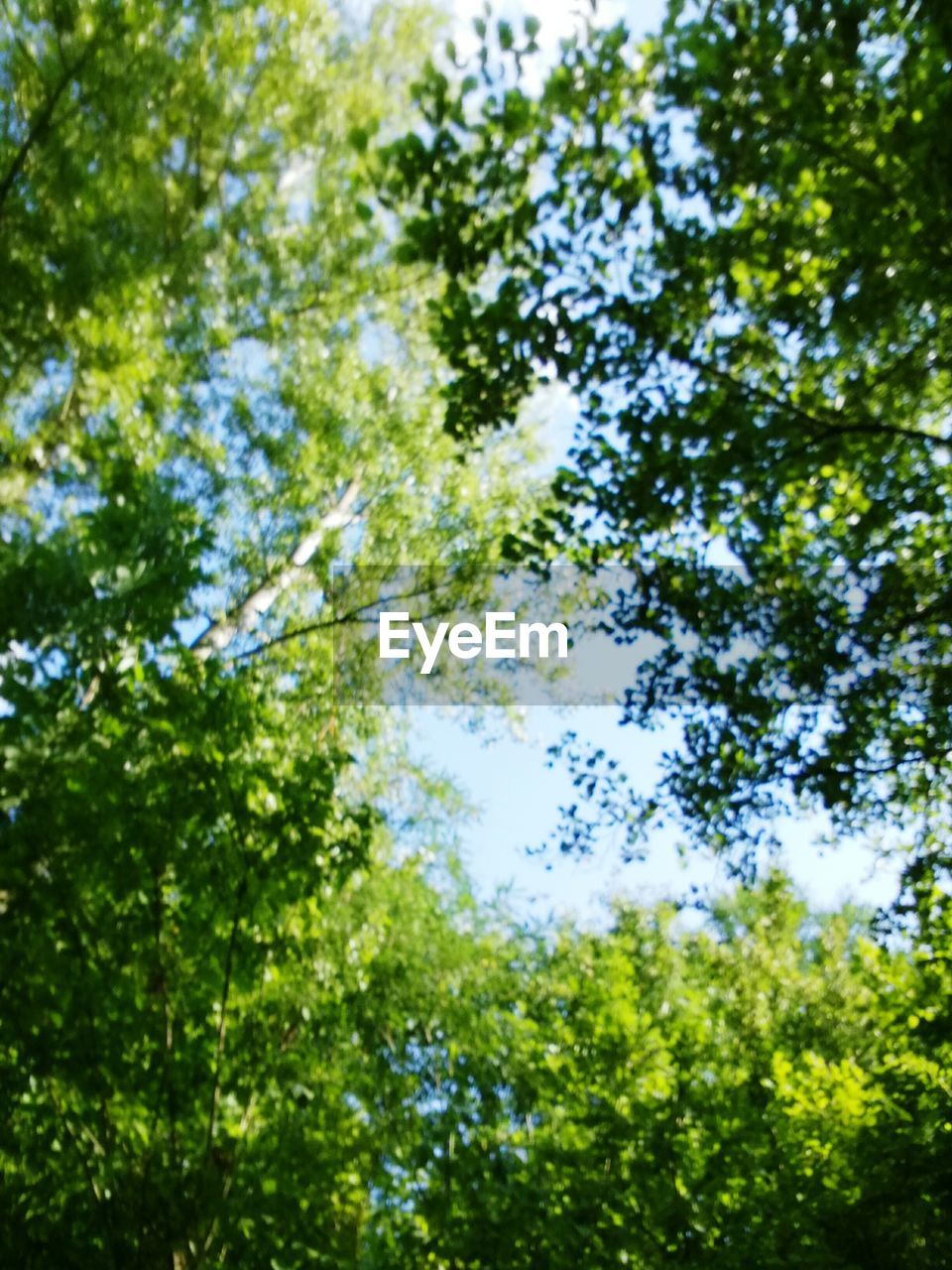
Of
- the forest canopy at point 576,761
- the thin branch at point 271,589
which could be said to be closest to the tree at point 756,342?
the forest canopy at point 576,761

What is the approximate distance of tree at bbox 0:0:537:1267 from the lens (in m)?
5.56

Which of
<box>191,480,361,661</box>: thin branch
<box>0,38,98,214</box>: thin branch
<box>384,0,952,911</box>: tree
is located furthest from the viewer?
<box>191,480,361,661</box>: thin branch

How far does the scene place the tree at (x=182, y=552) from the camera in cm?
556

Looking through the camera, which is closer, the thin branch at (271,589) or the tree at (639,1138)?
the tree at (639,1138)

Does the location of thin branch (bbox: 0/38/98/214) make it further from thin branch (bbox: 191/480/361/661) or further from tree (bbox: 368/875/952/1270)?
tree (bbox: 368/875/952/1270)

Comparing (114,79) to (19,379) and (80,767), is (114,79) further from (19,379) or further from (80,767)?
(80,767)

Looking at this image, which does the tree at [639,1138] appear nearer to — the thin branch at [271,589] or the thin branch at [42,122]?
the thin branch at [271,589]

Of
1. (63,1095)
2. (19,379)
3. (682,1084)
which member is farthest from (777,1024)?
(19,379)

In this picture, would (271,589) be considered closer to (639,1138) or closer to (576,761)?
(576,761)

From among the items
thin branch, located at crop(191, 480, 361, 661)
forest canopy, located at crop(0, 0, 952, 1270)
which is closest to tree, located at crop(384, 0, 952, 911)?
forest canopy, located at crop(0, 0, 952, 1270)

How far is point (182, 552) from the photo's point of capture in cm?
624

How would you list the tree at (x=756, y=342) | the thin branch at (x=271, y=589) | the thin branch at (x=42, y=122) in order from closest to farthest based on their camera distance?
the tree at (x=756, y=342)
the thin branch at (x=42, y=122)
the thin branch at (x=271, y=589)

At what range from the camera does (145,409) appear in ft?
35.7

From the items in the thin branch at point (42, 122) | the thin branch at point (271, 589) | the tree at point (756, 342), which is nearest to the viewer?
the tree at point (756, 342)
